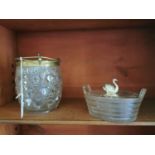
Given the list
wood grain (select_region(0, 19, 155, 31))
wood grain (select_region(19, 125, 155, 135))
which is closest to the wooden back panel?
wood grain (select_region(0, 19, 155, 31))

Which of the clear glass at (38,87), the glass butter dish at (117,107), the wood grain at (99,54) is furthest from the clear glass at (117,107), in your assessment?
the wood grain at (99,54)

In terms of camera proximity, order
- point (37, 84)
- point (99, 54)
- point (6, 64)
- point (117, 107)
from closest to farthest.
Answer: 1. point (117, 107)
2. point (37, 84)
3. point (6, 64)
4. point (99, 54)

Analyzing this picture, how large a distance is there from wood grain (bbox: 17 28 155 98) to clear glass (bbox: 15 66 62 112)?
0.23 meters

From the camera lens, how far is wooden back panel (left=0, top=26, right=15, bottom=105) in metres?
0.76

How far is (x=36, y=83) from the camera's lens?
2.19 ft

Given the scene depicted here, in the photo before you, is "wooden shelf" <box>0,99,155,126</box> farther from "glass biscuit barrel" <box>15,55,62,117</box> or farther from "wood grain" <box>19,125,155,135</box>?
"wood grain" <box>19,125,155,135</box>

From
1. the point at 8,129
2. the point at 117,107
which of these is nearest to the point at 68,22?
the point at 117,107

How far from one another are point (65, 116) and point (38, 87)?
130 millimetres

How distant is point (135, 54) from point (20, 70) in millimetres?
484

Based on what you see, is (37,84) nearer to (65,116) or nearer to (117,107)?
(65,116)

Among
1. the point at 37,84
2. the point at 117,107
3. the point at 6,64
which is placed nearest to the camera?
the point at 117,107

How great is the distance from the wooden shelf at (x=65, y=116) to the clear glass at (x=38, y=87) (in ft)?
0.11

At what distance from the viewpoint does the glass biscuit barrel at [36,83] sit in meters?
0.66

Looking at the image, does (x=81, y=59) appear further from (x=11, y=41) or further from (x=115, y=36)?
(x=11, y=41)
